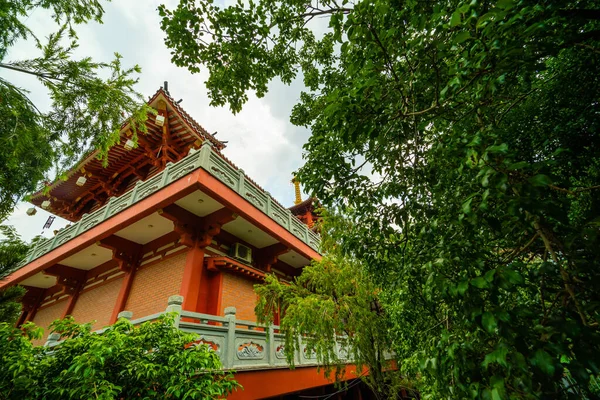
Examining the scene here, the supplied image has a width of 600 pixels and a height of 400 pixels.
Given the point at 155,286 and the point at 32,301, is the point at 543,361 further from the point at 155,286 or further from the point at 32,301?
the point at 32,301

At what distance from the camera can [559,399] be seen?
1025 millimetres

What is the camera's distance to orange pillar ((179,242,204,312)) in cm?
557

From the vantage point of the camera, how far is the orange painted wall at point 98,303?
280 inches

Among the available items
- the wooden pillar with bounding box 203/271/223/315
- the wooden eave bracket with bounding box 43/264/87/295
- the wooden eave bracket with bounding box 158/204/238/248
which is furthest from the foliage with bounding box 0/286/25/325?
the wooden eave bracket with bounding box 43/264/87/295

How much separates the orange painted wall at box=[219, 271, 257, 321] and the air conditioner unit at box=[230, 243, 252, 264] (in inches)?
20.3

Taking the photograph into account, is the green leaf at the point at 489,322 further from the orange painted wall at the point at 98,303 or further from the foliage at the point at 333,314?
the orange painted wall at the point at 98,303

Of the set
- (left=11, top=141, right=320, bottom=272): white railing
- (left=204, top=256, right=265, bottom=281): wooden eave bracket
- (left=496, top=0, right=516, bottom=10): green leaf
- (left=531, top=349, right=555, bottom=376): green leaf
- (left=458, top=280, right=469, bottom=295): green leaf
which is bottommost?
(left=531, top=349, right=555, bottom=376): green leaf

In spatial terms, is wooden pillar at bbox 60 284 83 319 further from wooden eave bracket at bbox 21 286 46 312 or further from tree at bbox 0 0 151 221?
tree at bbox 0 0 151 221

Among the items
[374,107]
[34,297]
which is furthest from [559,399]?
[34,297]

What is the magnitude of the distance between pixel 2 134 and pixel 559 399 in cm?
510

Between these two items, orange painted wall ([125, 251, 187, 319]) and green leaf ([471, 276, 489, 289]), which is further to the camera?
orange painted wall ([125, 251, 187, 319])

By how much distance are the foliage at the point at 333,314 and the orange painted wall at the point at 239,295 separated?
5.63ft

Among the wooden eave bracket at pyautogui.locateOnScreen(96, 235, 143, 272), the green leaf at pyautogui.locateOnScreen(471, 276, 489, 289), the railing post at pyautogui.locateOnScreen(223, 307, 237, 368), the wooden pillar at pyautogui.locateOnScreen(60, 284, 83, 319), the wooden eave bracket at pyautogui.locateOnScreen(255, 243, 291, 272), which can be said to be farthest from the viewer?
the wooden pillar at pyautogui.locateOnScreen(60, 284, 83, 319)

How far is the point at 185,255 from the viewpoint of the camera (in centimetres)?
644
